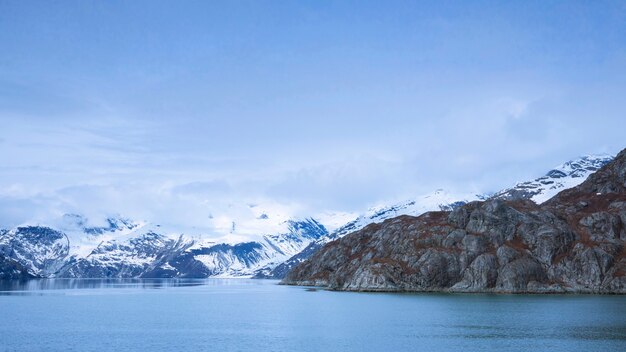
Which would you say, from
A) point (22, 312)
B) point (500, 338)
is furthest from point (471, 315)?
point (22, 312)

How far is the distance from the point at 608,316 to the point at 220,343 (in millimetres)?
79147

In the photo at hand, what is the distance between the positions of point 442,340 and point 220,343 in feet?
111

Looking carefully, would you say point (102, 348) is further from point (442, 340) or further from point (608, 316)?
point (608, 316)

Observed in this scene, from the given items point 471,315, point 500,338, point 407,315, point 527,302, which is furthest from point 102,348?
point 527,302

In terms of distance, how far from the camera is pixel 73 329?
373ft

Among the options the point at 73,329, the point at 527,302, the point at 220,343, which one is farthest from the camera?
the point at 527,302

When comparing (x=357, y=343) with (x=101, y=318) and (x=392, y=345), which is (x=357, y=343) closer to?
(x=392, y=345)

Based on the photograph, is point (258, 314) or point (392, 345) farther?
point (258, 314)

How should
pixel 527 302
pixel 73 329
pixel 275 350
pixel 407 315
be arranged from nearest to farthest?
pixel 275 350 < pixel 73 329 < pixel 407 315 < pixel 527 302

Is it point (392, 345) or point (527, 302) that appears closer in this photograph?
point (392, 345)

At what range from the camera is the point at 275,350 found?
90625 mm

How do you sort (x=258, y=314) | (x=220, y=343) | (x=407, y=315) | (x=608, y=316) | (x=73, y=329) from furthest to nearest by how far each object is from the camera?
(x=258, y=314), (x=407, y=315), (x=608, y=316), (x=73, y=329), (x=220, y=343)

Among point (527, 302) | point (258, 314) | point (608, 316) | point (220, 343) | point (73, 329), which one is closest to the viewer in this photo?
point (220, 343)

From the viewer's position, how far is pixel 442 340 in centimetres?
9969
